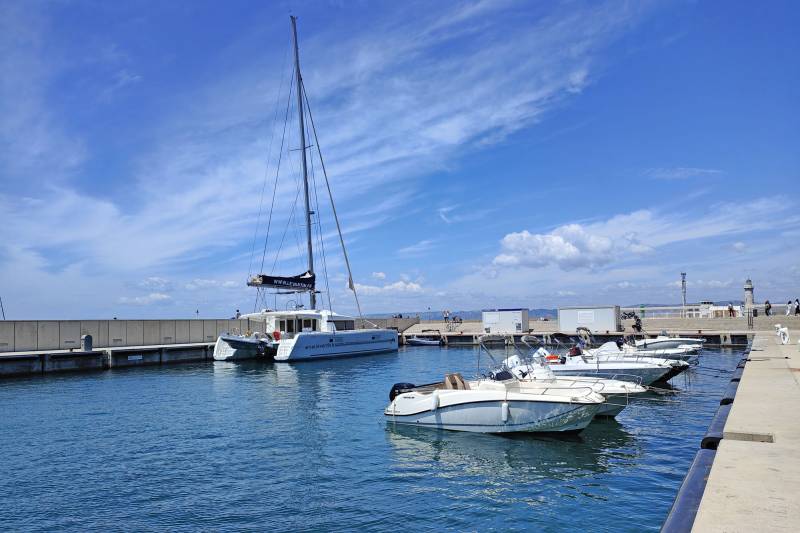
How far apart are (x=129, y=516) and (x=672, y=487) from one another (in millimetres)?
10505

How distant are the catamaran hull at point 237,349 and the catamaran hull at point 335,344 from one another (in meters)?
2.10

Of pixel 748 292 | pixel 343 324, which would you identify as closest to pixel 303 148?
pixel 343 324

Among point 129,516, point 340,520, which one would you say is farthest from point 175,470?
point 340,520

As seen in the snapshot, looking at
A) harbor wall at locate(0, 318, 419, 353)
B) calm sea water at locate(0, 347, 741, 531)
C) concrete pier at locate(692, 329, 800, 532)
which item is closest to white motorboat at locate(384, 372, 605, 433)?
calm sea water at locate(0, 347, 741, 531)

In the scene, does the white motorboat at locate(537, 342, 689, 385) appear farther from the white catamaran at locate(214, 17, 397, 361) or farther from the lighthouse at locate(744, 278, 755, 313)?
the lighthouse at locate(744, 278, 755, 313)

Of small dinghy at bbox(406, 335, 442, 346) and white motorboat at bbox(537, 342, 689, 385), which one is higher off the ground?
white motorboat at bbox(537, 342, 689, 385)

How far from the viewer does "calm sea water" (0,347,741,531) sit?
10.0 meters

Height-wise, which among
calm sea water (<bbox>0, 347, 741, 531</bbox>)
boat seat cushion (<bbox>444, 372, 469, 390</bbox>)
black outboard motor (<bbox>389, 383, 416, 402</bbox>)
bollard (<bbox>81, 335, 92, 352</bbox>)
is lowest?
calm sea water (<bbox>0, 347, 741, 531</bbox>)

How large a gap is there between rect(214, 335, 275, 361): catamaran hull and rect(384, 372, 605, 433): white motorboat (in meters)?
26.7

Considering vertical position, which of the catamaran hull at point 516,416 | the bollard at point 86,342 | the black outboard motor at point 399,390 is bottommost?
the catamaran hull at point 516,416

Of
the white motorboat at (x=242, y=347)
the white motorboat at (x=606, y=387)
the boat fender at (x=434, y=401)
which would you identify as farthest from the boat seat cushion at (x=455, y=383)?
the white motorboat at (x=242, y=347)

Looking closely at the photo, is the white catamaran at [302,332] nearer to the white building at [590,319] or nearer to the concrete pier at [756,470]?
the white building at [590,319]

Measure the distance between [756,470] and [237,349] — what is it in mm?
39619

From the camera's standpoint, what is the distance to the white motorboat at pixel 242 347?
41969 mm
